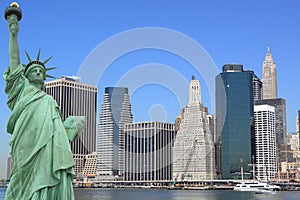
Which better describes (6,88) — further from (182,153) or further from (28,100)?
(182,153)

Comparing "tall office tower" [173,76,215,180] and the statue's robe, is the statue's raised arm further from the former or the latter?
"tall office tower" [173,76,215,180]

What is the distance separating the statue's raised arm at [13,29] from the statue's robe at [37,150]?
1.17 ft

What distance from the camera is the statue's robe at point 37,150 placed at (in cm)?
1216

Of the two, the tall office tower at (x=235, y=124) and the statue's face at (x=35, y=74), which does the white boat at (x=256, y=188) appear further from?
the statue's face at (x=35, y=74)

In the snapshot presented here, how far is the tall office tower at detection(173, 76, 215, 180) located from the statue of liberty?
173 meters

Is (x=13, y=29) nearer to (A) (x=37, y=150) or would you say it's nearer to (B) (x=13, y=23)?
(B) (x=13, y=23)

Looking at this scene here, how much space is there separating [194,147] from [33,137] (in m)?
175

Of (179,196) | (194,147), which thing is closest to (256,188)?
(179,196)

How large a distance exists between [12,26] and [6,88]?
1717 millimetres

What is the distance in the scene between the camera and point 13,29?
13172mm

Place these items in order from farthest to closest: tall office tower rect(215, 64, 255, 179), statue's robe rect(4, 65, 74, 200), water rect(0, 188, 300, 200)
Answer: tall office tower rect(215, 64, 255, 179)
water rect(0, 188, 300, 200)
statue's robe rect(4, 65, 74, 200)

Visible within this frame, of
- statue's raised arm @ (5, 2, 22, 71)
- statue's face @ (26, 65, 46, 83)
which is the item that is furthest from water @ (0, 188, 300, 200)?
statue's raised arm @ (5, 2, 22, 71)

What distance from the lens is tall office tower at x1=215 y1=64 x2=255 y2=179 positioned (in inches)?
7335

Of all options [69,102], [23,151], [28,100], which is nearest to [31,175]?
[23,151]
